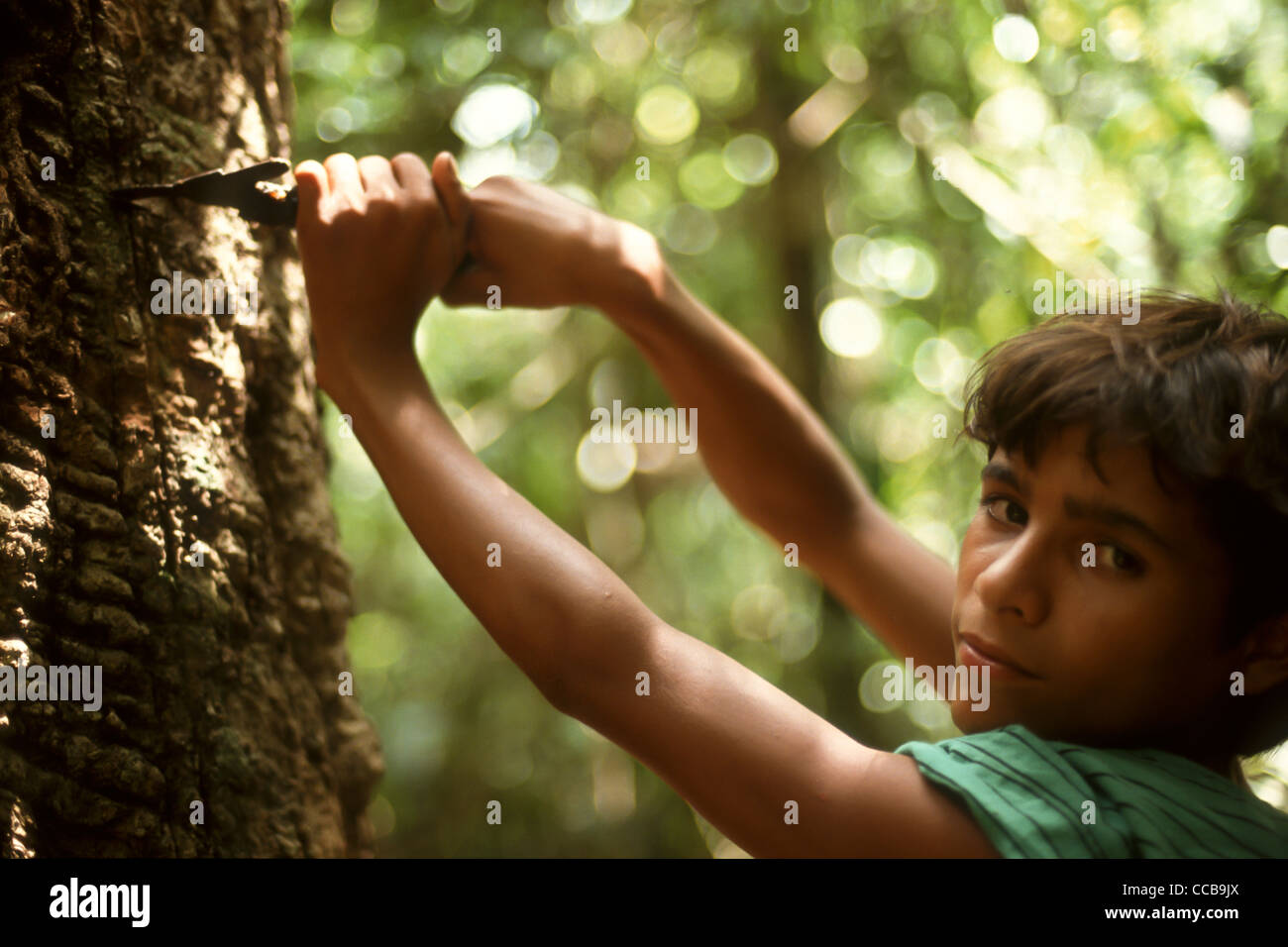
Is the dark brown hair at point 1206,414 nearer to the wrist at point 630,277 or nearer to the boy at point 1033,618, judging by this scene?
the boy at point 1033,618

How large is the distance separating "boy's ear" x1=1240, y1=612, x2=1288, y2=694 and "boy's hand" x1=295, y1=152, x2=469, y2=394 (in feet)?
3.44

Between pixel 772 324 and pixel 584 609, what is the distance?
2.84 metres

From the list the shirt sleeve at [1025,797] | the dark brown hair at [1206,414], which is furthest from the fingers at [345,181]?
the shirt sleeve at [1025,797]

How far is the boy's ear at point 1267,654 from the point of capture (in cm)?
105

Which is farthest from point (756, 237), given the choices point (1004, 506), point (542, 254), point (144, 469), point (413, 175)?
point (144, 469)

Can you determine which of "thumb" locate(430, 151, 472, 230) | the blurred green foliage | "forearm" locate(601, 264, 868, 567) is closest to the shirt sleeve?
"forearm" locate(601, 264, 868, 567)

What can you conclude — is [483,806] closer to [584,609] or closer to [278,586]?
[278,586]

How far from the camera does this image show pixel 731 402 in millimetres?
1537

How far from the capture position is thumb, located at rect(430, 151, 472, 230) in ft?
4.13

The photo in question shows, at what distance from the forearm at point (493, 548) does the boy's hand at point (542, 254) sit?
0.86ft

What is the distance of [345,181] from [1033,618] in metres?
0.97

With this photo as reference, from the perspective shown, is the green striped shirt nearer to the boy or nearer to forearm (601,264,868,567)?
the boy

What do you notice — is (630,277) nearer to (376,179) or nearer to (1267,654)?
(376,179)
